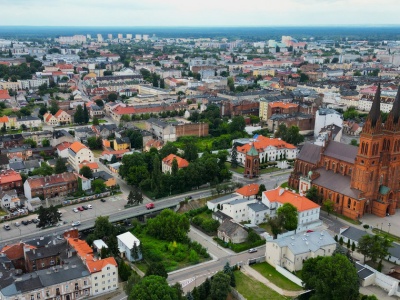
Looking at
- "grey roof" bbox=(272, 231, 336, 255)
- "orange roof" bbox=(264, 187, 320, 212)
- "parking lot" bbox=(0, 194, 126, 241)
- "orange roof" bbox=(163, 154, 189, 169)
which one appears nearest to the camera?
"grey roof" bbox=(272, 231, 336, 255)

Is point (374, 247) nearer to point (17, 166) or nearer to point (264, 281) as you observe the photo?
point (264, 281)

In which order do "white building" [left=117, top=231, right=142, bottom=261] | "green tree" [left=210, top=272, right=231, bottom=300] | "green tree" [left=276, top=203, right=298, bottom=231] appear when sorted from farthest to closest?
1. "green tree" [left=276, top=203, right=298, bottom=231]
2. "white building" [left=117, top=231, right=142, bottom=261]
3. "green tree" [left=210, top=272, right=231, bottom=300]

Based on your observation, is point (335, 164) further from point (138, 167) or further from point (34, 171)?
point (34, 171)

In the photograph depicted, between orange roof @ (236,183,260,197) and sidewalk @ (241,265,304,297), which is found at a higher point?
orange roof @ (236,183,260,197)

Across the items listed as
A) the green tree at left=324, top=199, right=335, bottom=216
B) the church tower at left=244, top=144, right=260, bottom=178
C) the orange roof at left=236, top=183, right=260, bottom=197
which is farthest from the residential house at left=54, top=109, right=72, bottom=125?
the green tree at left=324, top=199, right=335, bottom=216

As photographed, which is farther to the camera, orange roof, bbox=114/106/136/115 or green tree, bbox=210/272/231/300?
orange roof, bbox=114/106/136/115

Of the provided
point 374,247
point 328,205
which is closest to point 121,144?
point 328,205

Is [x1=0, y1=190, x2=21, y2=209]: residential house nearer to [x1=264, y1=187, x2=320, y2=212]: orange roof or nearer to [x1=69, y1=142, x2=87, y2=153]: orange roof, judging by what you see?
[x1=69, y1=142, x2=87, y2=153]: orange roof
